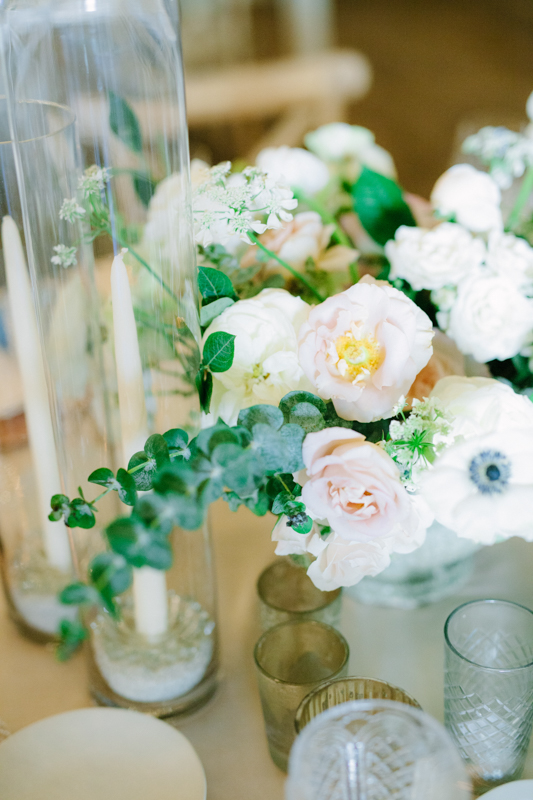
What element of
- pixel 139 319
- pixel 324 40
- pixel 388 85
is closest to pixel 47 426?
pixel 139 319

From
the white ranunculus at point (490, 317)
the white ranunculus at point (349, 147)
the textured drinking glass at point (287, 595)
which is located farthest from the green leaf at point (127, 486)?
the white ranunculus at point (349, 147)

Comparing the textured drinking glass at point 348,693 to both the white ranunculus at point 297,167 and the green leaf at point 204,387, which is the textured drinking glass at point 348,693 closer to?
the green leaf at point 204,387

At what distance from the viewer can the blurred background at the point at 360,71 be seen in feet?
7.58

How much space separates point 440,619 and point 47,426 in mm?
394

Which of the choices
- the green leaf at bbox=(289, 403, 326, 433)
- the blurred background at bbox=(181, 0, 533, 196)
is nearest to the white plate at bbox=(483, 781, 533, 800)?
the green leaf at bbox=(289, 403, 326, 433)

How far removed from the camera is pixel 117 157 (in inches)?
19.0

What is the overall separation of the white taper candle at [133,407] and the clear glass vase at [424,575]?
7.7 inches

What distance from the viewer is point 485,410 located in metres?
0.46

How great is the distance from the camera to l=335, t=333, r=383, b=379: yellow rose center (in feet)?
1.47

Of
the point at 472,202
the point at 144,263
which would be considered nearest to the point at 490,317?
the point at 472,202

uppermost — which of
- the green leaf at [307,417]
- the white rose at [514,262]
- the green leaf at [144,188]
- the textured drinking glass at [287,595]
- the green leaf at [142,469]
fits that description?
the green leaf at [144,188]

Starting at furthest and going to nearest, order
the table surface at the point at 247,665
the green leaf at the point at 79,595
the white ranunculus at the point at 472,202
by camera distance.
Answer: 1. the white ranunculus at the point at 472,202
2. the table surface at the point at 247,665
3. the green leaf at the point at 79,595

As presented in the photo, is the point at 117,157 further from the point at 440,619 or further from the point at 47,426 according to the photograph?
the point at 440,619

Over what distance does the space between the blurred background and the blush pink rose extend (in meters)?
1.78
